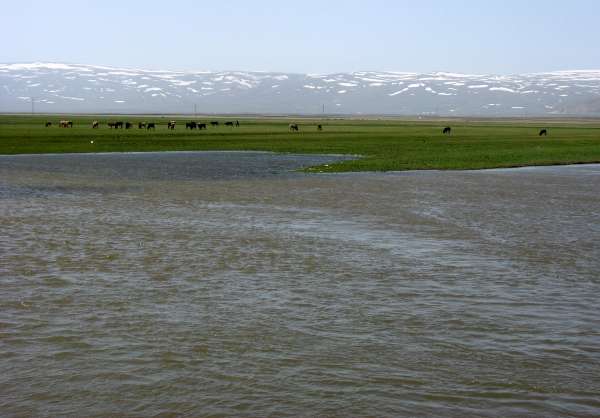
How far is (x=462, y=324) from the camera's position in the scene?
34.9 feet

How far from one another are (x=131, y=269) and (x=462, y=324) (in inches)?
246

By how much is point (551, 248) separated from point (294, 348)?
902 cm

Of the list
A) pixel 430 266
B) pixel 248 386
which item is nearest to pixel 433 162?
pixel 430 266

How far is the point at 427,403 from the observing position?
7879 millimetres

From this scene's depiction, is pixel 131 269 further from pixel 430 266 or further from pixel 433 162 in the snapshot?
pixel 433 162

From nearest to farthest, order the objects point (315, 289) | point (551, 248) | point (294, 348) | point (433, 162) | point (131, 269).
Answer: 1. point (294, 348)
2. point (315, 289)
3. point (131, 269)
4. point (551, 248)
5. point (433, 162)

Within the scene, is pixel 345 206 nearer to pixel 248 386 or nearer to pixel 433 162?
pixel 248 386

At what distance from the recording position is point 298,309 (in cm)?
1135

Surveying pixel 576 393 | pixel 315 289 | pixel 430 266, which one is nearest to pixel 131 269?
pixel 315 289

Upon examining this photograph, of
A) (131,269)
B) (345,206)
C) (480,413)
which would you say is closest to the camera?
(480,413)

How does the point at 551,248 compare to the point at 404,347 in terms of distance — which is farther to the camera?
the point at 551,248

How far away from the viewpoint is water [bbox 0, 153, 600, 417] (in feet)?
26.5

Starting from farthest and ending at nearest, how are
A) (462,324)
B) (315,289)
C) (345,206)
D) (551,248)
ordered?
(345,206)
(551,248)
(315,289)
(462,324)

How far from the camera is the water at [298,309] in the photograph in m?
8.09
